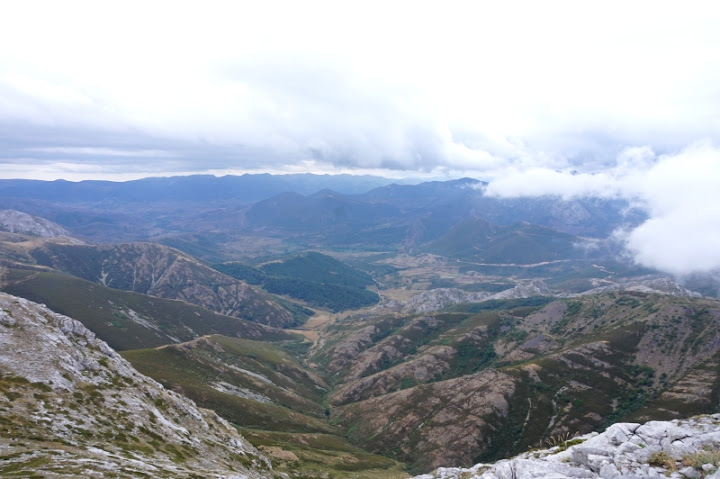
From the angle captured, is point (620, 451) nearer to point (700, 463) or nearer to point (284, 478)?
point (700, 463)

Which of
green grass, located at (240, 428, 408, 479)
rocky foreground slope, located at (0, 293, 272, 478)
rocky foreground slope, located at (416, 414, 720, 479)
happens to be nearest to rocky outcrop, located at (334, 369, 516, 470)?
green grass, located at (240, 428, 408, 479)

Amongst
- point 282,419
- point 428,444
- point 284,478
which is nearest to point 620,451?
point 284,478

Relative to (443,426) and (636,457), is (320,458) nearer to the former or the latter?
(443,426)

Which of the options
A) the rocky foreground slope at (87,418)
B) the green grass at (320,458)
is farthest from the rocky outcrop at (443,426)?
the rocky foreground slope at (87,418)

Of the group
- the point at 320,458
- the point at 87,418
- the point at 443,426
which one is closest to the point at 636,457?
the point at 87,418

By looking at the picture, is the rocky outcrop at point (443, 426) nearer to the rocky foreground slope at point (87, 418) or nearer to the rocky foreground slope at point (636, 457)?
the rocky foreground slope at point (87, 418)

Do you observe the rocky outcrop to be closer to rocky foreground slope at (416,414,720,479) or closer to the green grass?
the green grass
